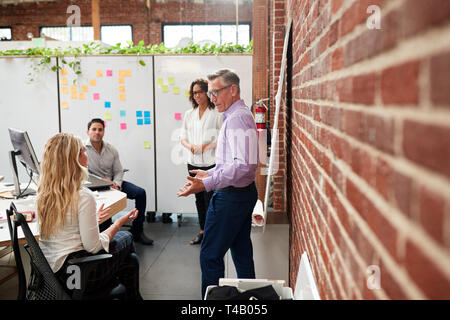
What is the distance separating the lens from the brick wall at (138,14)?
11.2 metres

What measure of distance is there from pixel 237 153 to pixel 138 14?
405 inches

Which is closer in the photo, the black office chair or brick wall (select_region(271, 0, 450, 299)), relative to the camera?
brick wall (select_region(271, 0, 450, 299))

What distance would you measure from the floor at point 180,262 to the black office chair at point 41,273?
40.0 inches

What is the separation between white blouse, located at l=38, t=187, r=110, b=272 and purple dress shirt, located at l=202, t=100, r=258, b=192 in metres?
0.70

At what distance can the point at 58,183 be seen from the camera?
6.71 ft

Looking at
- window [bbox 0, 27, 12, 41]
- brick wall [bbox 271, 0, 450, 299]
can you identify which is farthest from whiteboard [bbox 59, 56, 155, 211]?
window [bbox 0, 27, 12, 41]

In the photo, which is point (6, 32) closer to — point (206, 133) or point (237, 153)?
point (206, 133)

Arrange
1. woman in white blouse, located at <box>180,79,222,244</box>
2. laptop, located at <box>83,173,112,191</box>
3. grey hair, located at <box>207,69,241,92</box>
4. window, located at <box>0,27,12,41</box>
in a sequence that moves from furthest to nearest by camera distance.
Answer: window, located at <box>0,27,12,41</box>
woman in white blouse, located at <box>180,79,222,244</box>
laptop, located at <box>83,173,112,191</box>
grey hair, located at <box>207,69,241,92</box>

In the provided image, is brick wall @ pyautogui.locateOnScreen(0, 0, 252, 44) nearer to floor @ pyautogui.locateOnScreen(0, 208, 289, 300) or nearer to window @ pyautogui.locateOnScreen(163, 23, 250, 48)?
window @ pyautogui.locateOnScreen(163, 23, 250, 48)

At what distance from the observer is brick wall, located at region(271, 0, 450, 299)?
0.41 m
